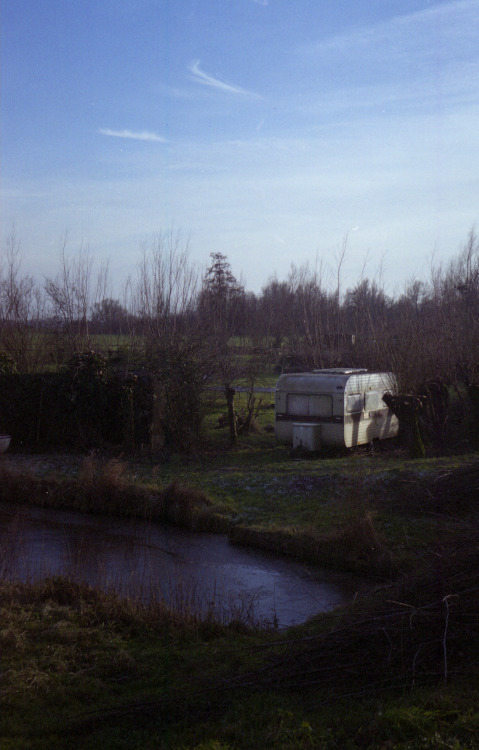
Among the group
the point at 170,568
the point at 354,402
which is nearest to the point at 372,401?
the point at 354,402

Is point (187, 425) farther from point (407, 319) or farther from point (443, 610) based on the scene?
point (443, 610)

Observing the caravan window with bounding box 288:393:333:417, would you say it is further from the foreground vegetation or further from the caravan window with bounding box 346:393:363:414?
the foreground vegetation

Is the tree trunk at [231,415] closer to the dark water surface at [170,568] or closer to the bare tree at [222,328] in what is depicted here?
the bare tree at [222,328]

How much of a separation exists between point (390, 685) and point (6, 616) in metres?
3.68

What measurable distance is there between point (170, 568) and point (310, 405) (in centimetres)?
923

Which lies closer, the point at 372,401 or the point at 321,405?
the point at 321,405

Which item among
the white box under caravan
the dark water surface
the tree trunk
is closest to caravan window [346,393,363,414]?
the white box under caravan

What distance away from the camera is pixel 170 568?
9656 millimetres

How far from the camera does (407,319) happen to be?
23.4 meters

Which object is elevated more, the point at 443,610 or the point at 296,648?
the point at 443,610

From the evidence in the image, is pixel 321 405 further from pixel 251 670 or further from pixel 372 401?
pixel 251 670

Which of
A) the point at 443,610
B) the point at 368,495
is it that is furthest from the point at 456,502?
the point at 443,610

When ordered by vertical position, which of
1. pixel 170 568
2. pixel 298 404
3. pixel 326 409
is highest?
pixel 298 404

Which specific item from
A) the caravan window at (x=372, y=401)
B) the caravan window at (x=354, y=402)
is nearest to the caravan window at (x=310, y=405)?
the caravan window at (x=354, y=402)
